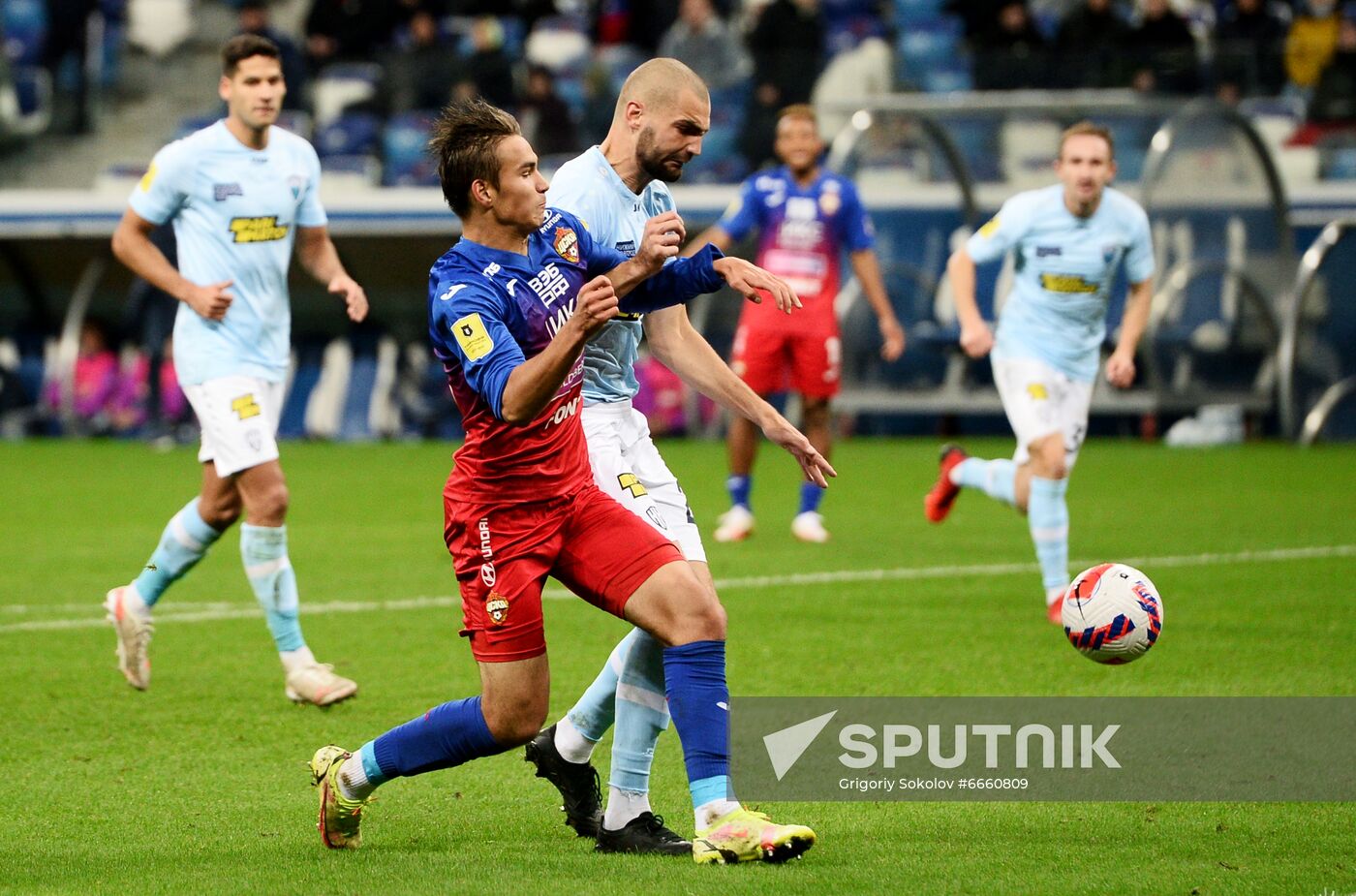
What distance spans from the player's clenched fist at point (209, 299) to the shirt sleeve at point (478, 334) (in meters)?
2.62

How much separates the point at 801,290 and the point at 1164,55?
8.04 m

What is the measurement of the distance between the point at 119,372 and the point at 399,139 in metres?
4.02

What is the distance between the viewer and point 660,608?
4.62m

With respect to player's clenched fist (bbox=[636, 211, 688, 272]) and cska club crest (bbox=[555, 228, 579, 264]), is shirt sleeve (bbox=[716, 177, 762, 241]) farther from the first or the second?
player's clenched fist (bbox=[636, 211, 688, 272])

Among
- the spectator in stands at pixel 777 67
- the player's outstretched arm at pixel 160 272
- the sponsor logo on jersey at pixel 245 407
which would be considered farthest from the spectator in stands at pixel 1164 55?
the sponsor logo on jersey at pixel 245 407

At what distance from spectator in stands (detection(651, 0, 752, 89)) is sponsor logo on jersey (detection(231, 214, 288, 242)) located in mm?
13712

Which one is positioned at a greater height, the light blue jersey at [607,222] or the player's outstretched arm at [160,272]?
the light blue jersey at [607,222]

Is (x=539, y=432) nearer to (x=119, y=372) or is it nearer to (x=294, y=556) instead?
(x=294, y=556)

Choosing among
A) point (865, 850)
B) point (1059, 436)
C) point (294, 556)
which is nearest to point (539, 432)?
point (865, 850)

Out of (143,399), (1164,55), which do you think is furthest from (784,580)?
(143,399)

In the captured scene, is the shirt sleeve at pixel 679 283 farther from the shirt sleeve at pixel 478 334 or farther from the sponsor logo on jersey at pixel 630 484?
the sponsor logo on jersey at pixel 630 484

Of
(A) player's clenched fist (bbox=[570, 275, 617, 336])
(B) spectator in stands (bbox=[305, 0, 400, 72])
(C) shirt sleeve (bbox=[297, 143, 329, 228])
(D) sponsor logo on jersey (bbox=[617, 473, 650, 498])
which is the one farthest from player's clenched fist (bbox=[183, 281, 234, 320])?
(B) spectator in stands (bbox=[305, 0, 400, 72])

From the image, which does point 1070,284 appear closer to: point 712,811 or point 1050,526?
point 1050,526

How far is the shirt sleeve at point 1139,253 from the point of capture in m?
Answer: 8.93
